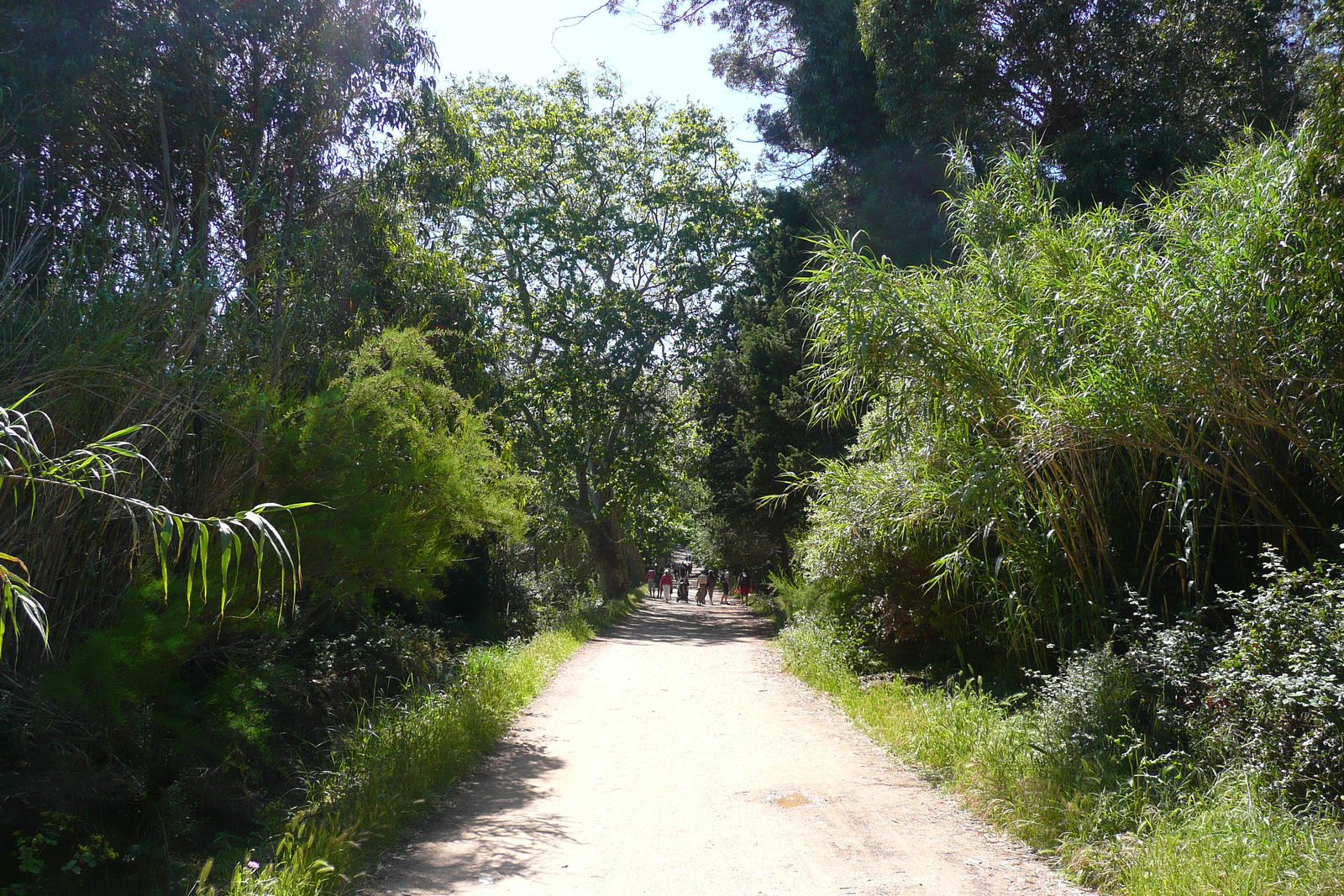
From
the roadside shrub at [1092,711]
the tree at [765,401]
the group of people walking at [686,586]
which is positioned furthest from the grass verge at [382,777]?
the group of people walking at [686,586]

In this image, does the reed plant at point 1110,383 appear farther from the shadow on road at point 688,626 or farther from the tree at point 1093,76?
the shadow on road at point 688,626

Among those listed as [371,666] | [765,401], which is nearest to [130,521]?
[371,666]

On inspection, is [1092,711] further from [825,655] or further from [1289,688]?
[825,655]

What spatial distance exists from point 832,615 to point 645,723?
464 centimetres

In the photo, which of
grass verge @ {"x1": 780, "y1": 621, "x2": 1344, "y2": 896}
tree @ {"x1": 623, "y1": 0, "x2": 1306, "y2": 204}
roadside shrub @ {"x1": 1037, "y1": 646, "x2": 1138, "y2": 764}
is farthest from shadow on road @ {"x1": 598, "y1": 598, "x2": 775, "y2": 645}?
roadside shrub @ {"x1": 1037, "y1": 646, "x2": 1138, "y2": 764}

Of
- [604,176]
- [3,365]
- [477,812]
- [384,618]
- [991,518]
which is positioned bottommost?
[477,812]

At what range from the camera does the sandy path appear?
524cm

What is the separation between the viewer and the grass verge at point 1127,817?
4.33 meters

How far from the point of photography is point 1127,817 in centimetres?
543

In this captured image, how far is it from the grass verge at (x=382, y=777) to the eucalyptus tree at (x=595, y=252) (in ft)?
48.5

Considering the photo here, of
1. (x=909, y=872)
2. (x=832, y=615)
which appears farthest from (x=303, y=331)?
(x=832, y=615)

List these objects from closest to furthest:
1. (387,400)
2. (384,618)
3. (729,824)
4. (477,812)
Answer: (729,824) → (477,812) → (387,400) → (384,618)

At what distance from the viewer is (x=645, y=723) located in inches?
397

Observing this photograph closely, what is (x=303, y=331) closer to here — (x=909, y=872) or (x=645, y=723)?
(x=645, y=723)
